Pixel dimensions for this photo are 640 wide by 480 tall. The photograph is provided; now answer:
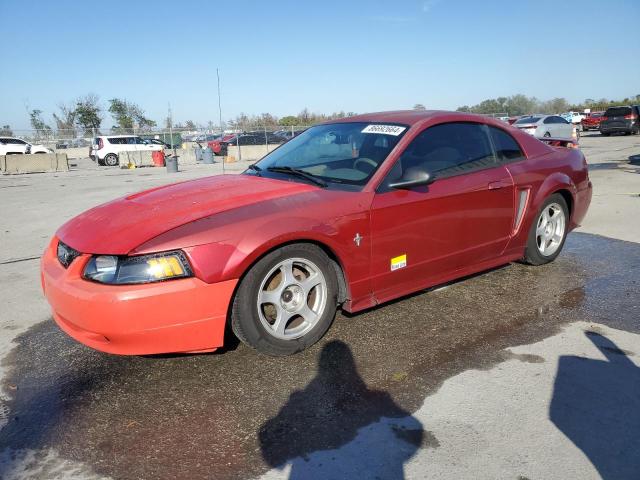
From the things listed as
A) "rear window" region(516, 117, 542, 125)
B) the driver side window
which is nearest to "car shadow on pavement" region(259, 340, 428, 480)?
the driver side window

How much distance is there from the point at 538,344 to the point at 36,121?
6803cm

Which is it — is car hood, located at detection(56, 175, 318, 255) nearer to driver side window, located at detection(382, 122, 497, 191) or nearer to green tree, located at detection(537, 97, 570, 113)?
driver side window, located at detection(382, 122, 497, 191)

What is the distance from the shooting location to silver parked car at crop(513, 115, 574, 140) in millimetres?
21703

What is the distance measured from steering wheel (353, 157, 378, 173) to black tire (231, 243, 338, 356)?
74 cm

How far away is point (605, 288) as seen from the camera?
4.14 m

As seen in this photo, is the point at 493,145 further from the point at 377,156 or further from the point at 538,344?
the point at 538,344

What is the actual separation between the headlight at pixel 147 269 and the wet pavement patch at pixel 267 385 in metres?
0.66

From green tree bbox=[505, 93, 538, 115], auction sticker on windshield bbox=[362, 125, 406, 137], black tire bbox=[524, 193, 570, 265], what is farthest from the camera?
green tree bbox=[505, 93, 538, 115]

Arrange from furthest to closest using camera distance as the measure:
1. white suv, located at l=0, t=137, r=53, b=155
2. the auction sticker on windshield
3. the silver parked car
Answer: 1. white suv, located at l=0, t=137, r=53, b=155
2. the silver parked car
3. the auction sticker on windshield

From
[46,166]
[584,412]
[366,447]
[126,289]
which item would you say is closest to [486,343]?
[584,412]

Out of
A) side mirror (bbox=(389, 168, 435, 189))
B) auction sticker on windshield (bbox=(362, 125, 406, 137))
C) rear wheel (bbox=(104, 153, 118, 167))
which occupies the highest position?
auction sticker on windshield (bbox=(362, 125, 406, 137))

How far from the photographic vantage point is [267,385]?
9.08 ft

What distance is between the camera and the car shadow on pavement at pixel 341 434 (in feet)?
6.86

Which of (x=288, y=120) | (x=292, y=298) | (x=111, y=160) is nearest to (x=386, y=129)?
(x=292, y=298)
